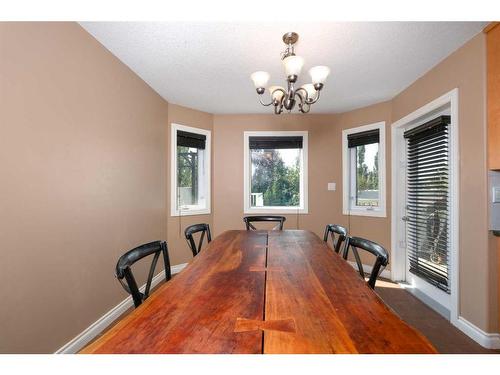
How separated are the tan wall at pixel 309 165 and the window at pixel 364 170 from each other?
103 mm

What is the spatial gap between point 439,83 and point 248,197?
2.63 m

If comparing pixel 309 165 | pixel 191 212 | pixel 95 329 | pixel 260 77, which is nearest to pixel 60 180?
pixel 95 329

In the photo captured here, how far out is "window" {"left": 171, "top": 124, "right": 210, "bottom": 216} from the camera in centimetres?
333

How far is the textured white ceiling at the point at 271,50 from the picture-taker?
1.71 meters

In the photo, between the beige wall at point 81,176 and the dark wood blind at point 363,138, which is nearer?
the beige wall at point 81,176

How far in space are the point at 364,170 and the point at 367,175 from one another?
0.29 ft

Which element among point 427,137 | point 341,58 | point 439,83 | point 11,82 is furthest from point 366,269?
point 11,82

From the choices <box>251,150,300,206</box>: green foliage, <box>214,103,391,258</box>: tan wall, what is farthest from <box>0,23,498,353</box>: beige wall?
<box>251,150,300,206</box>: green foliage

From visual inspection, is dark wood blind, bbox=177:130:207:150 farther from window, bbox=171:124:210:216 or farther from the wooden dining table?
the wooden dining table

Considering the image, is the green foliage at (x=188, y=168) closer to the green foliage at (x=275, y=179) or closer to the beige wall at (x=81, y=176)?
the beige wall at (x=81, y=176)

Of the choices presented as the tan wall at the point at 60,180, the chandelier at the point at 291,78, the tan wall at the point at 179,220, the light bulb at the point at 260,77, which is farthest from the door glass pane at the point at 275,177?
the light bulb at the point at 260,77

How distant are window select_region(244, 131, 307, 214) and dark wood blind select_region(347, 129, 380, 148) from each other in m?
0.67
